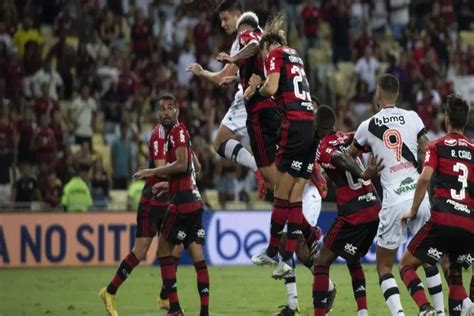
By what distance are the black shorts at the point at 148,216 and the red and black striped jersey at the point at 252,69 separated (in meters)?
2.26

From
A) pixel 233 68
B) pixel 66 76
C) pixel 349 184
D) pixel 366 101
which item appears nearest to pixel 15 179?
pixel 66 76

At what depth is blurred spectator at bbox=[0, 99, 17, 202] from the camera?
24734 millimetres

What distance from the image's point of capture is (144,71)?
94.5 ft

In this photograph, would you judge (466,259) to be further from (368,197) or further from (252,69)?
(252,69)

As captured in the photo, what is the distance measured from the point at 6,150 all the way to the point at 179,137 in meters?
11.3

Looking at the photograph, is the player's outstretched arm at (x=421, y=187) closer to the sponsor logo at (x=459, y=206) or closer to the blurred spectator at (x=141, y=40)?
the sponsor logo at (x=459, y=206)

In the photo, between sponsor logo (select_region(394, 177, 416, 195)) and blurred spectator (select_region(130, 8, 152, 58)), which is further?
blurred spectator (select_region(130, 8, 152, 58))

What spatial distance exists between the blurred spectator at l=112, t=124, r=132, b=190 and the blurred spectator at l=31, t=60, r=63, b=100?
194 cm

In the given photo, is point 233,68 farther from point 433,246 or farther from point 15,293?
point 15,293

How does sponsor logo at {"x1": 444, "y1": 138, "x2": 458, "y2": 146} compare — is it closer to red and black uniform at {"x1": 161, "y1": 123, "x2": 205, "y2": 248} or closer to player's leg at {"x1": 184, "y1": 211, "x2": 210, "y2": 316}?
red and black uniform at {"x1": 161, "y1": 123, "x2": 205, "y2": 248}

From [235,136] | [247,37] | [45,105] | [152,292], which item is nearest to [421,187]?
[247,37]

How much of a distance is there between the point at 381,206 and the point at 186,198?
267 cm

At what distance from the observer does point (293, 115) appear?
45.3 ft

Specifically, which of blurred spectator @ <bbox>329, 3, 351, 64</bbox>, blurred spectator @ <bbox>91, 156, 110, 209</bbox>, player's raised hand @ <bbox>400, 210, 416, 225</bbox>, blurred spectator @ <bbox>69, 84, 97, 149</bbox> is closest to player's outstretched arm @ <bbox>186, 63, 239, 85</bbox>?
player's raised hand @ <bbox>400, 210, 416, 225</bbox>
